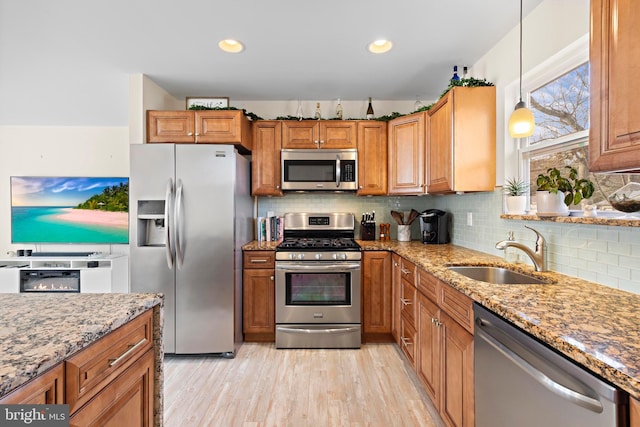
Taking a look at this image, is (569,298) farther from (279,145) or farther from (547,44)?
(279,145)

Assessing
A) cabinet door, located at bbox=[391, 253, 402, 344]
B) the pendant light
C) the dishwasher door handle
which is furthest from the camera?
cabinet door, located at bbox=[391, 253, 402, 344]

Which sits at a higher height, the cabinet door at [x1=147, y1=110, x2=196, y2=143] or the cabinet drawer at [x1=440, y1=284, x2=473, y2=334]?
the cabinet door at [x1=147, y1=110, x2=196, y2=143]

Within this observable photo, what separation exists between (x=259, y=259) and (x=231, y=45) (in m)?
1.81

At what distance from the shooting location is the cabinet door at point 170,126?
2857 millimetres

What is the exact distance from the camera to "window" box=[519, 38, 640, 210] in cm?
161

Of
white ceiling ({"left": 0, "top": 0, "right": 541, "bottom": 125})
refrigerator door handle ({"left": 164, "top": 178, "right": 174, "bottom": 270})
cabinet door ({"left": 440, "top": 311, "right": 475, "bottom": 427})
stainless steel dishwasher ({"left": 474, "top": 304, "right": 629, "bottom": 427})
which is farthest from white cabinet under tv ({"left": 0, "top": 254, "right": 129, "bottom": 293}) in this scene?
stainless steel dishwasher ({"left": 474, "top": 304, "right": 629, "bottom": 427})

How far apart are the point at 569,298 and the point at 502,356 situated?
393 millimetres

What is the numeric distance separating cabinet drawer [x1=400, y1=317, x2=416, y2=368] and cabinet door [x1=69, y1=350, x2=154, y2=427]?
172 centimetres

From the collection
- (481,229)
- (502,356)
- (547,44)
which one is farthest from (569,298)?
(547,44)

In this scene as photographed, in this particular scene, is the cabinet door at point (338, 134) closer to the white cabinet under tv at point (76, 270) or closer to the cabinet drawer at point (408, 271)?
the cabinet drawer at point (408, 271)

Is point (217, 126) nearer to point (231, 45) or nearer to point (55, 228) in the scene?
point (231, 45)

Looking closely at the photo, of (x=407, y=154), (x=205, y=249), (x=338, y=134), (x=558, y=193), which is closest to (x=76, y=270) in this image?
(x=205, y=249)

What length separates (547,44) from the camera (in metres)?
1.82

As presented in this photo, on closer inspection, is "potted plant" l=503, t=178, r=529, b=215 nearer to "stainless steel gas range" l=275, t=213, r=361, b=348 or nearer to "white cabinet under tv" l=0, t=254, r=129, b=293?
"stainless steel gas range" l=275, t=213, r=361, b=348
